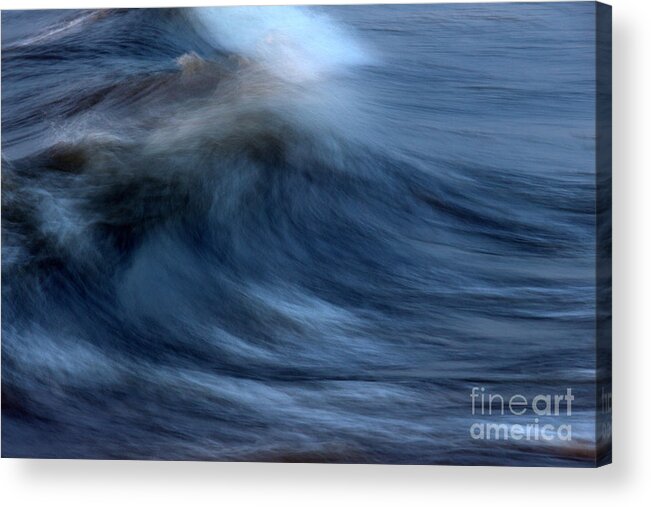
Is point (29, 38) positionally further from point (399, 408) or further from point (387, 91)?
point (399, 408)

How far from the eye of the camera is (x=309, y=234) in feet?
15.3

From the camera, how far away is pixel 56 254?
4801 mm

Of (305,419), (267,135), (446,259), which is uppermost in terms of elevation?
(267,135)

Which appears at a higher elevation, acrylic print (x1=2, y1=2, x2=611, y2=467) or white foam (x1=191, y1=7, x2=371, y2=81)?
white foam (x1=191, y1=7, x2=371, y2=81)

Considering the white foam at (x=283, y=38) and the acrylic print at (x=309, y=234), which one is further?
the white foam at (x=283, y=38)

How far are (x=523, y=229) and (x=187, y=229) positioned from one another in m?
0.91

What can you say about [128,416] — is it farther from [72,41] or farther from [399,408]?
[72,41]

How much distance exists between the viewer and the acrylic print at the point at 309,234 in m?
4.57

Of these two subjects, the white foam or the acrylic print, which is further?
the white foam

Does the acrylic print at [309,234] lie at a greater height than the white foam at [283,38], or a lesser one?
lesser

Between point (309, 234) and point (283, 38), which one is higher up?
point (283, 38)

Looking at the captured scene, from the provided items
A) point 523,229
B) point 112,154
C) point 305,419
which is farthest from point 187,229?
point 523,229

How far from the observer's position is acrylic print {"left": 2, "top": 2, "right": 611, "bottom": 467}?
457 centimetres

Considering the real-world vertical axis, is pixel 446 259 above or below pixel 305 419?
above
